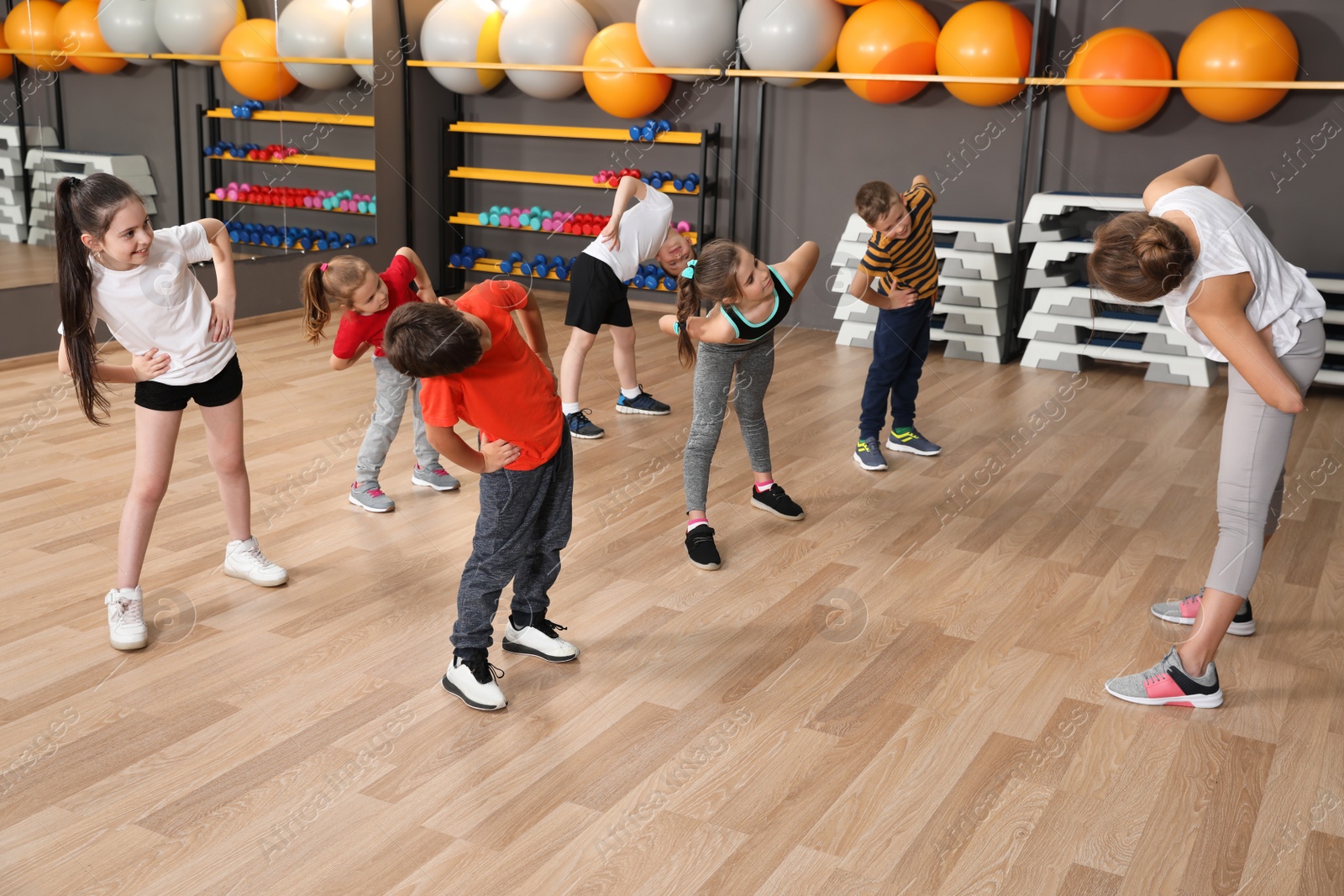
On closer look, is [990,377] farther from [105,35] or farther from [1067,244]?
[105,35]

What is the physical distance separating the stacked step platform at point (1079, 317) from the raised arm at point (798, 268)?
249cm

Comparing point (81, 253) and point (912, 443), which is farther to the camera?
point (912, 443)

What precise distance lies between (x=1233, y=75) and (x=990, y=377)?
1529mm

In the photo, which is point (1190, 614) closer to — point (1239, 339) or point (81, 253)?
point (1239, 339)

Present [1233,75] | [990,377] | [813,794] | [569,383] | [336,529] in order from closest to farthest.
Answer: [813,794], [336,529], [569,383], [1233,75], [990,377]

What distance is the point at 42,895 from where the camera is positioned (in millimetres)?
1482

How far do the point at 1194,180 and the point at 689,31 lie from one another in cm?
359

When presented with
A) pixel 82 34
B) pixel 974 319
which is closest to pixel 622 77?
pixel 974 319

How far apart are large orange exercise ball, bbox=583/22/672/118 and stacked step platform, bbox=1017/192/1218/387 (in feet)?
6.51

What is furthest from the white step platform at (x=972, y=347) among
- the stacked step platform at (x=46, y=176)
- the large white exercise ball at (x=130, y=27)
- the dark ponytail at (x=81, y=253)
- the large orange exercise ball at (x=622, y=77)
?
the large white exercise ball at (x=130, y=27)

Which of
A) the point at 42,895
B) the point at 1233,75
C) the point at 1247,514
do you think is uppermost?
the point at 1233,75

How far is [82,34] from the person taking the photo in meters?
4.75

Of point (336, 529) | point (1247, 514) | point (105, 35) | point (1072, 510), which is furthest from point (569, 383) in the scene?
point (105, 35)

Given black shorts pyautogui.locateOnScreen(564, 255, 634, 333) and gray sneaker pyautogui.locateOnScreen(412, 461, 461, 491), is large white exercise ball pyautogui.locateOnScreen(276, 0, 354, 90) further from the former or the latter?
gray sneaker pyautogui.locateOnScreen(412, 461, 461, 491)
